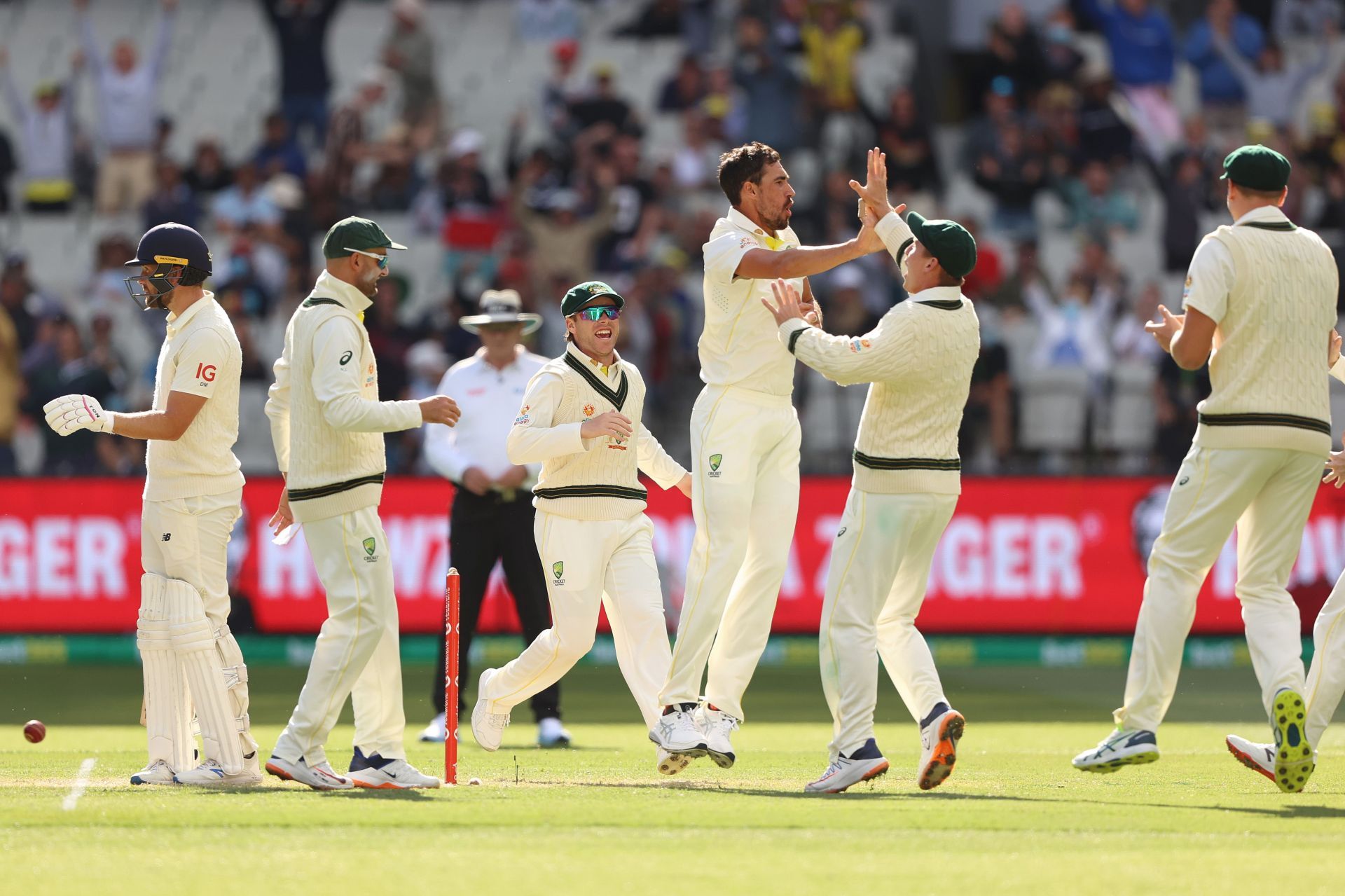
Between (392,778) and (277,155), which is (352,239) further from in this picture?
(277,155)

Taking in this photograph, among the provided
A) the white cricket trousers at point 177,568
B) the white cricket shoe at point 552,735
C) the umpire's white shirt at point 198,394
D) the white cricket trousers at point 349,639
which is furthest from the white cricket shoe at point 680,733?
the white cricket shoe at point 552,735

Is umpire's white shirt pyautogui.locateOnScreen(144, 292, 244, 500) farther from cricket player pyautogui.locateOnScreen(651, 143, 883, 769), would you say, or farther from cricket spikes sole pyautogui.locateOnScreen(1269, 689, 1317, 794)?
cricket spikes sole pyautogui.locateOnScreen(1269, 689, 1317, 794)

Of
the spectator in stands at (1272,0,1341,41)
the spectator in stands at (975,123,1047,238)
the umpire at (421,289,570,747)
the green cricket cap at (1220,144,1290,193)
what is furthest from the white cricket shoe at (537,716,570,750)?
the spectator in stands at (1272,0,1341,41)

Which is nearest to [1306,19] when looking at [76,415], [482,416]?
[482,416]

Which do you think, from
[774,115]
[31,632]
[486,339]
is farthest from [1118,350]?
[31,632]

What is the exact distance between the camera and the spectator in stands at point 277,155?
21250 millimetres

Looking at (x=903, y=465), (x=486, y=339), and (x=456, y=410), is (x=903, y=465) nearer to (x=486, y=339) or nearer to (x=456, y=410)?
(x=456, y=410)

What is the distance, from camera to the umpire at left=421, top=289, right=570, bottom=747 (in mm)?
11789

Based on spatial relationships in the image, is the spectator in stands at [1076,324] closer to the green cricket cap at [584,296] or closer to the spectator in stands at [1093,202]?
the spectator in stands at [1093,202]

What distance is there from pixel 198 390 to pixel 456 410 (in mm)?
1270

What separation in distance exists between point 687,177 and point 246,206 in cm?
486

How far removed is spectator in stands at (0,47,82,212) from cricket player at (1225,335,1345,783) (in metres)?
16.8

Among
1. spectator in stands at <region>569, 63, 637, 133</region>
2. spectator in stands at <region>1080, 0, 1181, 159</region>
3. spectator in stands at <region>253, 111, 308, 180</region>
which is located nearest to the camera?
spectator in stands at <region>253, 111, 308, 180</region>

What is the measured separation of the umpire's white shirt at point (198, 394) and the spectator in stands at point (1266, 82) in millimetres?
17049
